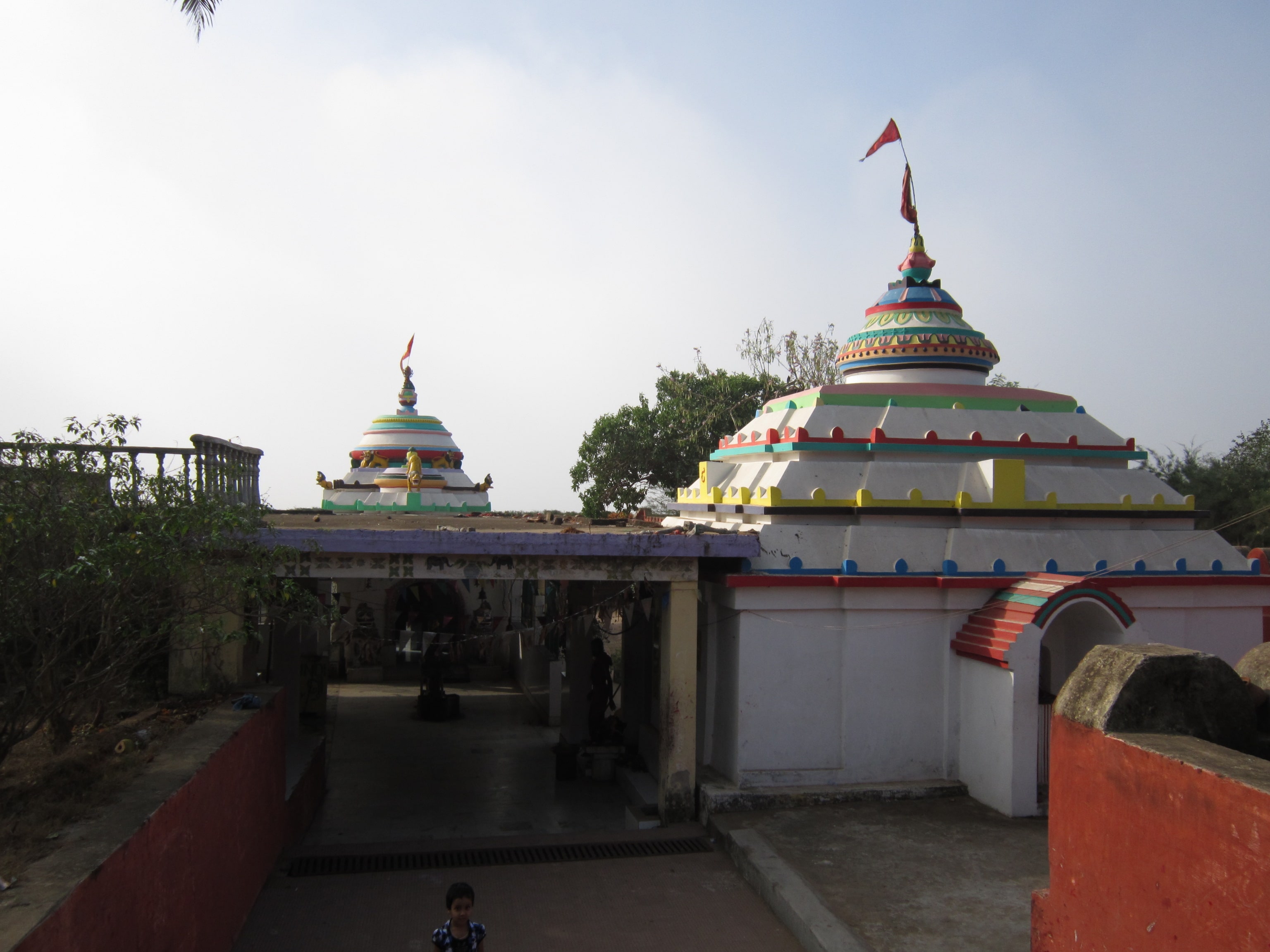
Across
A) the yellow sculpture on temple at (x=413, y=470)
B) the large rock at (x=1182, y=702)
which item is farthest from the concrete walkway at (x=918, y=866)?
the yellow sculpture on temple at (x=413, y=470)

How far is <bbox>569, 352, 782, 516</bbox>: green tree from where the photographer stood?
28.2 m

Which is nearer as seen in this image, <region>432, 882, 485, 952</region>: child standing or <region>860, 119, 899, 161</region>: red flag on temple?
<region>432, 882, 485, 952</region>: child standing

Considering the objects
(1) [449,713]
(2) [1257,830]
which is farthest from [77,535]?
(1) [449,713]

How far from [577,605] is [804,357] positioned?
1764cm

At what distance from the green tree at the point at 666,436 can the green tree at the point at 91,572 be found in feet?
72.1

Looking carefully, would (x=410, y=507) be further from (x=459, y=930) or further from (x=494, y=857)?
(x=459, y=930)

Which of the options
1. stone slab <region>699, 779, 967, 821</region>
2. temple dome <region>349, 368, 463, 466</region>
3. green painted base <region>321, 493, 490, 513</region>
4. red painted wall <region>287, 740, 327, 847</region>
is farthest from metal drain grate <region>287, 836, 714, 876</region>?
temple dome <region>349, 368, 463, 466</region>

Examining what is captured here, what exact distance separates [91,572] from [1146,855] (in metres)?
5.89

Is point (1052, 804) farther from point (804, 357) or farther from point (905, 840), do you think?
point (804, 357)

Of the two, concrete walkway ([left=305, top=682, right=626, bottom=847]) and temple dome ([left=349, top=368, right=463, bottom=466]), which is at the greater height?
temple dome ([left=349, top=368, right=463, bottom=466])

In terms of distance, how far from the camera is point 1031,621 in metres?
8.61

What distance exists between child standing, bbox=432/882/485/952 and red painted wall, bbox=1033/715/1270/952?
3.10m

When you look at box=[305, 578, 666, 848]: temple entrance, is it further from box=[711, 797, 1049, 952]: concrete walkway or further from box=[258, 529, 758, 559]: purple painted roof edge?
box=[711, 797, 1049, 952]: concrete walkway

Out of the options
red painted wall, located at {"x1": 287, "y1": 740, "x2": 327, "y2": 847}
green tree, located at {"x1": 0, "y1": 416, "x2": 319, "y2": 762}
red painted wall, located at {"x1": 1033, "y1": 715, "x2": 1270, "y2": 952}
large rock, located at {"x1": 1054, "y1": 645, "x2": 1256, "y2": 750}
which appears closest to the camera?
red painted wall, located at {"x1": 1033, "y1": 715, "x2": 1270, "y2": 952}
